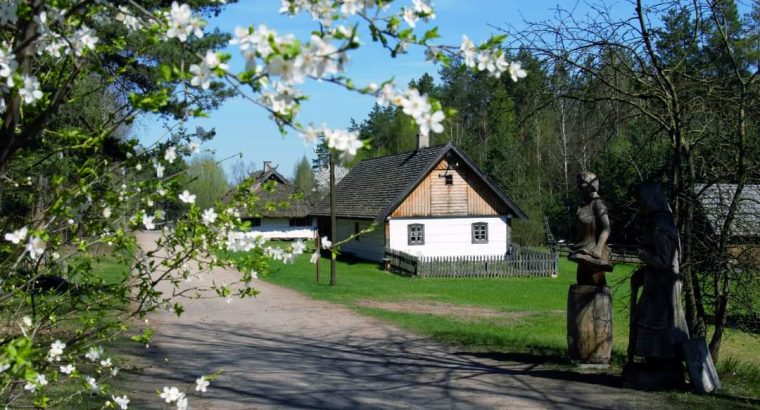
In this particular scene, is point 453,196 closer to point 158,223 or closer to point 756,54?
point 756,54

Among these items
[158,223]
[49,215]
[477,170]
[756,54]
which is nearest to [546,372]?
[756,54]

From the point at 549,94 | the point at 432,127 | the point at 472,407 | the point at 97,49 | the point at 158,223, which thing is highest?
the point at 549,94

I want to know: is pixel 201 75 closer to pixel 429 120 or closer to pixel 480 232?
pixel 429 120

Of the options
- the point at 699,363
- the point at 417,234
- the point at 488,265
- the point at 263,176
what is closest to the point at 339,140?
the point at 699,363

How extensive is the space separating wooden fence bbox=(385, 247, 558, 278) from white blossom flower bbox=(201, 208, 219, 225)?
93.6ft

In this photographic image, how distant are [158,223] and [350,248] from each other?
126 ft

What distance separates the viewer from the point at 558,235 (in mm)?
50094

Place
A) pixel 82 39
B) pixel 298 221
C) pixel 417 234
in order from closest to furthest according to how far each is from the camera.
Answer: pixel 82 39 < pixel 417 234 < pixel 298 221

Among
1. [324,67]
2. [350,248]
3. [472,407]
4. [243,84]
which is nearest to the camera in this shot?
[324,67]

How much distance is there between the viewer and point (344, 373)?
11305mm

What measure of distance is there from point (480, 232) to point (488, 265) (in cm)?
385

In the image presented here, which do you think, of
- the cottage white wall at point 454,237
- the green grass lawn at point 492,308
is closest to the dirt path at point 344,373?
the green grass lawn at point 492,308

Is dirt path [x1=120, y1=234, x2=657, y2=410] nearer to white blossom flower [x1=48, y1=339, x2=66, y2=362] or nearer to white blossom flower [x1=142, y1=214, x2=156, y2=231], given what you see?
white blossom flower [x1=142, y1=214, x2=156, y2=231]

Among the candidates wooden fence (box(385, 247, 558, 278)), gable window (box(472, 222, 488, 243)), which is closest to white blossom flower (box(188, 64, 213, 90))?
wooden fence (box(385, 247, 558, 278))
